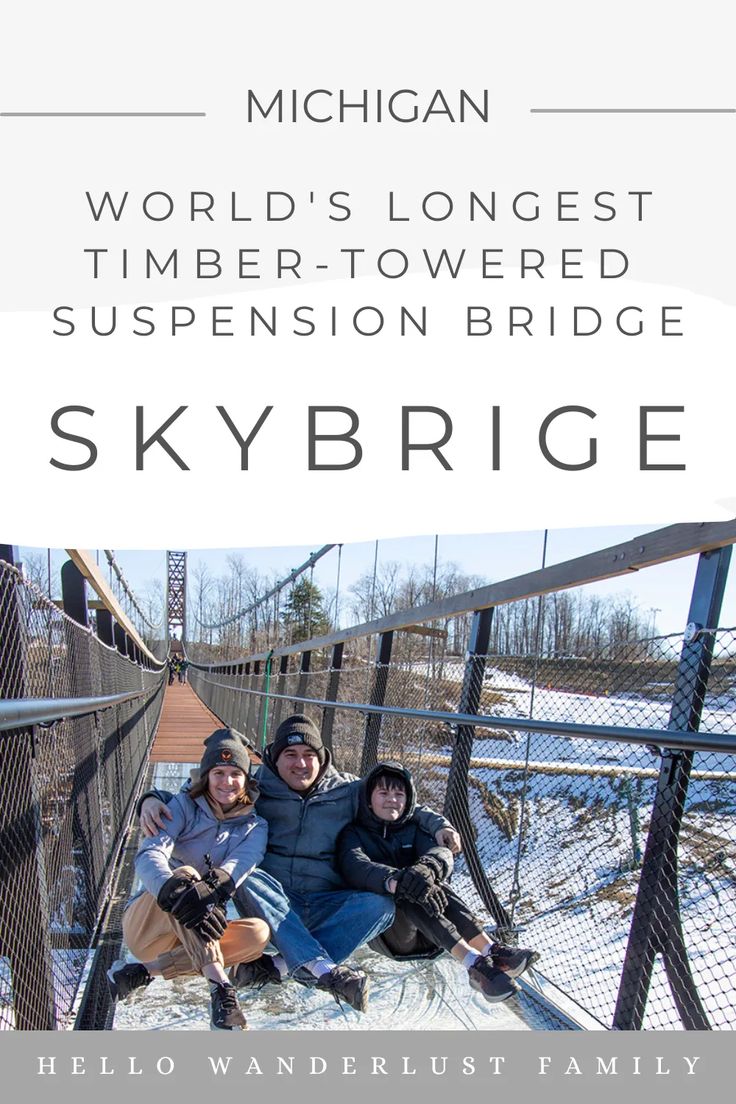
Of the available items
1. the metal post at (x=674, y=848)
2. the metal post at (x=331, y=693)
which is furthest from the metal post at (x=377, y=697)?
the metal post at (x=674, y=848)

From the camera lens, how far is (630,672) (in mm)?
2986

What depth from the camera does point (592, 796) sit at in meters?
4.51

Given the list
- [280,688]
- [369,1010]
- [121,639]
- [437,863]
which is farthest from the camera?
[280,688]

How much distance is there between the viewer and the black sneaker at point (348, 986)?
2.34 metres

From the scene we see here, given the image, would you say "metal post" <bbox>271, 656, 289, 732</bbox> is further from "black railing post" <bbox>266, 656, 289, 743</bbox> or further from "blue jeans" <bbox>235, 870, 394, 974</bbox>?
"blue jeans" <bbox>235, 870, 394, 974</bbox>

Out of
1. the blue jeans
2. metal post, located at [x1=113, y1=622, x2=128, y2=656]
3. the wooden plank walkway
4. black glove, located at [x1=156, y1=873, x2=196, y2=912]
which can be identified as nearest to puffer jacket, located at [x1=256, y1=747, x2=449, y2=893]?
the blue jeans

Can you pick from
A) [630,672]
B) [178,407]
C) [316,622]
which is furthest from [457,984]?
[316,622]

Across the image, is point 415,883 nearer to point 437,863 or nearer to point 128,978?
→ point 437,863

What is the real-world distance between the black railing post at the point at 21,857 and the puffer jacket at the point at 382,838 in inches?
33.9

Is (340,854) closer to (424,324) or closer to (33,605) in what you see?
(33,605)

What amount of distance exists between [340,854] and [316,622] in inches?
576

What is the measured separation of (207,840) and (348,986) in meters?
0.55

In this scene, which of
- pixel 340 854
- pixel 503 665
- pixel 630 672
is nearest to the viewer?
pixel 340 854

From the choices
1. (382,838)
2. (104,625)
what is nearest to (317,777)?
(382,838)
